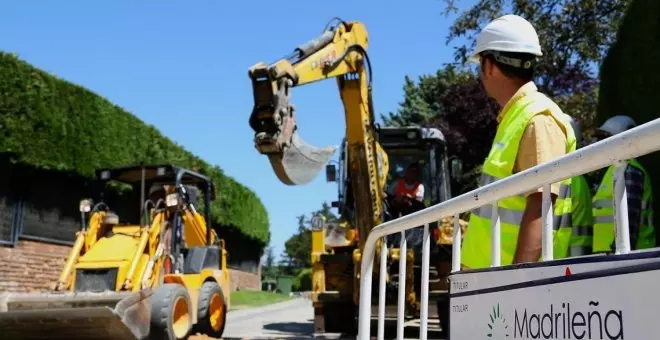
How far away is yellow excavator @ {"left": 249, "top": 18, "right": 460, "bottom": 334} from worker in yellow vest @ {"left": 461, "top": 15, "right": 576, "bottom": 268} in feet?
8.53

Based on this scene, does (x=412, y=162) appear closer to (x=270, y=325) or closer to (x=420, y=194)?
(x=420, y=194)

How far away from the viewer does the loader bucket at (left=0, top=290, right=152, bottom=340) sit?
8.48m

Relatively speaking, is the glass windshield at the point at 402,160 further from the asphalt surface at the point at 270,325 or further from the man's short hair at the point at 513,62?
the man's short hair at the point at 513,62

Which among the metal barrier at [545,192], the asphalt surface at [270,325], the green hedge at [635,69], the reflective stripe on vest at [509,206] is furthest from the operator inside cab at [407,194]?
the reflective stripe on vest at [509,206]

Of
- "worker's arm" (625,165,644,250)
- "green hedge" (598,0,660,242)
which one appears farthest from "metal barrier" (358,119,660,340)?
"green hedge" (598,0,660,242)

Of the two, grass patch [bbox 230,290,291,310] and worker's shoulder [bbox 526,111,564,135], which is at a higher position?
worker's shoulder [bbox 526,111,564,135]

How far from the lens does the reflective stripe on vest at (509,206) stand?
2613mm

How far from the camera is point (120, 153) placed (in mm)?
18219

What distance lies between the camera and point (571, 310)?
71.8 inches

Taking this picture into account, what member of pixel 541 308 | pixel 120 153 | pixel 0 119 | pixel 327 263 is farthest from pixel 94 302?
pixel 120 153

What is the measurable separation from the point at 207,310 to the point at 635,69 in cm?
647

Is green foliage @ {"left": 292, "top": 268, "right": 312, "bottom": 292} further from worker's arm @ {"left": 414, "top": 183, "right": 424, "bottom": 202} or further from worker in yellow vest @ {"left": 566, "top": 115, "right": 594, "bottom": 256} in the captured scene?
worker in yellow vest @ {"left": 566, "top": 115, "right": 594, "bottom": 256}

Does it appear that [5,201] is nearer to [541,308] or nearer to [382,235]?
[382,235]

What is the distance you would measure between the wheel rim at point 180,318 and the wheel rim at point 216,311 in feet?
3.13
